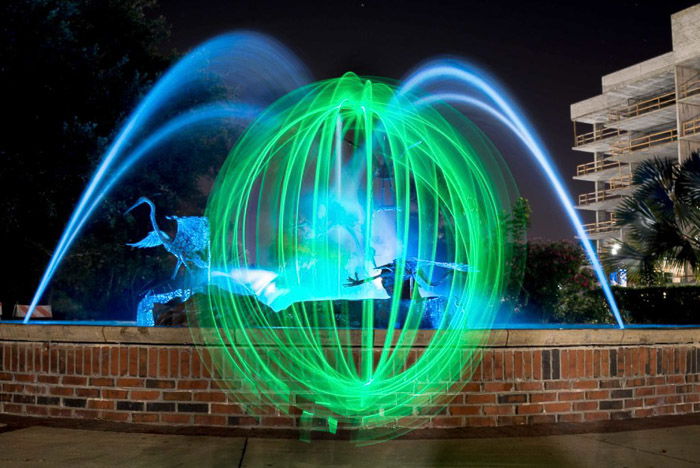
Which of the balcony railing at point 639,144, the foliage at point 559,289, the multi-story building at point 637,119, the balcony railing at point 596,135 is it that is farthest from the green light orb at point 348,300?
the balcony railing at point 596,135

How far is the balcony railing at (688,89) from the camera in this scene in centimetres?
4675

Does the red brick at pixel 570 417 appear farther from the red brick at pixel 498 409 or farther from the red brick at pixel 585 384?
the red brick at pixel 498 409

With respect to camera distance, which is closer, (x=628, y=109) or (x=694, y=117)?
(x=694, y=117)

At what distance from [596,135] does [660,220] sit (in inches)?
1771

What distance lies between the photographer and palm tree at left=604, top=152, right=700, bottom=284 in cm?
1720

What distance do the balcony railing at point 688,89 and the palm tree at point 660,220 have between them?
104 ft

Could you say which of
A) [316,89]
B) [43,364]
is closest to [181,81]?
[316,89]

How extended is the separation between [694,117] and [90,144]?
4054 cm

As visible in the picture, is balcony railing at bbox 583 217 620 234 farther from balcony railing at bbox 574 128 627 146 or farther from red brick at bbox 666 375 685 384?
red brick at bbox 666 375 685 384

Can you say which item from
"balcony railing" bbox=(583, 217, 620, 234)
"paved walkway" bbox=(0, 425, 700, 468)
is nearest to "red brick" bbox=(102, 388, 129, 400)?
"paved walkway" bbox=(0, 425, 700, 468)

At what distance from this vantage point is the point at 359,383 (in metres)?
6.77

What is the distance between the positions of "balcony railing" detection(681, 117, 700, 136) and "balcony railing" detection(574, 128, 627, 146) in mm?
11823

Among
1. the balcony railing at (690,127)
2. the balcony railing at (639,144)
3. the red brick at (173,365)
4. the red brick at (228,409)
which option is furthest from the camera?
the balcony railing at (639,144)

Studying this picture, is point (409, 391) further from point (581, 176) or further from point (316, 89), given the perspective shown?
point (581, 176)
